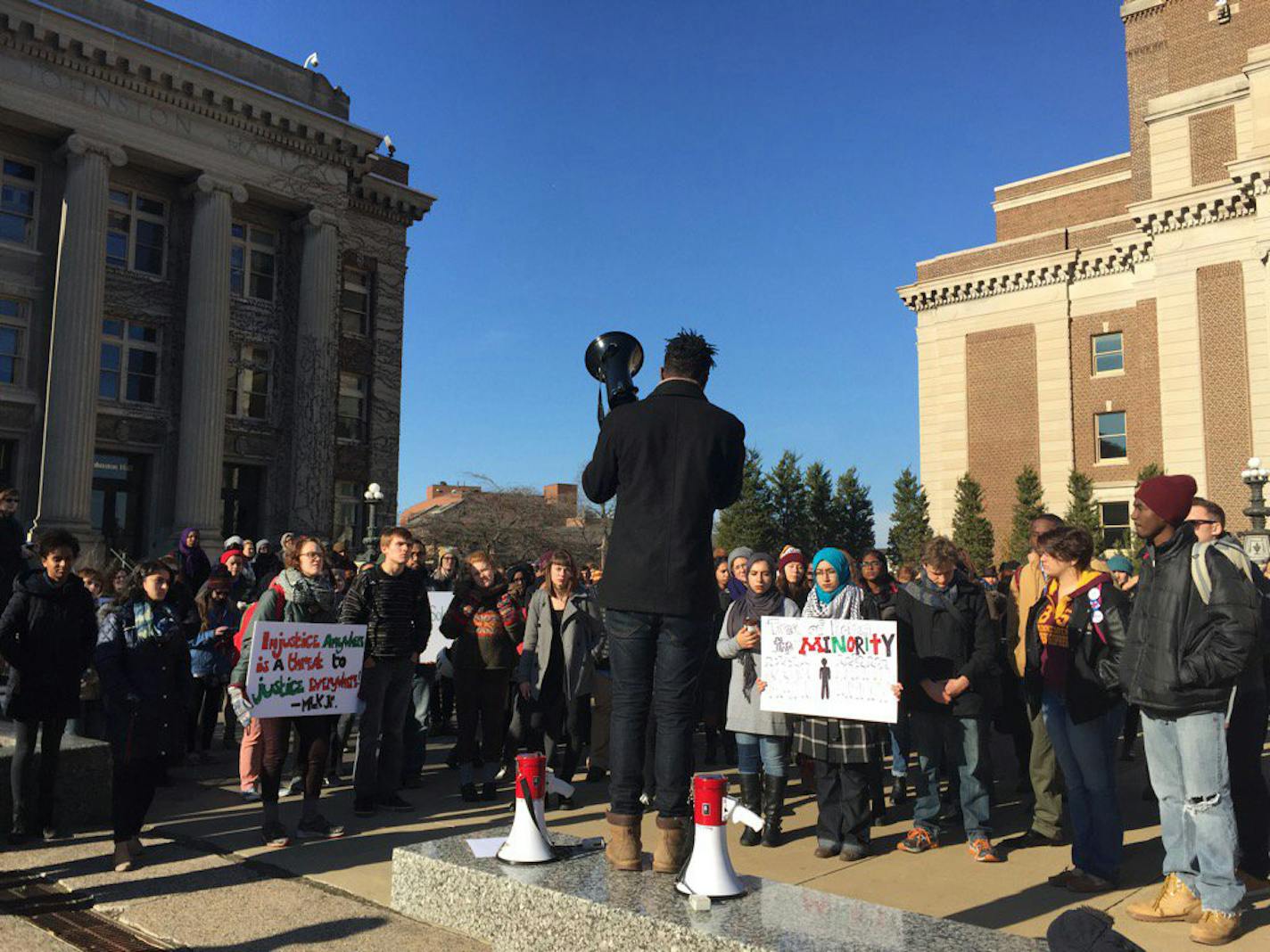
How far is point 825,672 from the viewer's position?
6664mm

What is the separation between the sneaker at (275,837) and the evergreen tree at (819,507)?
53061 mm

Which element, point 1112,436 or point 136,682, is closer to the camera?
point 136,682

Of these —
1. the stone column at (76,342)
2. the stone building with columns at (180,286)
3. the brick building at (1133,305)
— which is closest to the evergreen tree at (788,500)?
the brick building at (1133,305)

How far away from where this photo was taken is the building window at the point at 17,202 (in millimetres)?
26828

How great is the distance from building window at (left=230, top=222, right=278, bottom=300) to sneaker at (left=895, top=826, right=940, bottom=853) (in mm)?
30327

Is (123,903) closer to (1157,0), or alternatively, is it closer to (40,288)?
(40,288)

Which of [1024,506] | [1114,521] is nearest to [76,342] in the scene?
[1024,506]

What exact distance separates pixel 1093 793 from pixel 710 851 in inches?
120

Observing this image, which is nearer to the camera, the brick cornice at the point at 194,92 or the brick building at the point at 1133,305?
the brick cornice at the point at 194,92

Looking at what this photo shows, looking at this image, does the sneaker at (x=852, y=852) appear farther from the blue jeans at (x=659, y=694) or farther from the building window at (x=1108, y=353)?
the building window at (x=1108, y=353)

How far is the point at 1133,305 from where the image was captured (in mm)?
42969

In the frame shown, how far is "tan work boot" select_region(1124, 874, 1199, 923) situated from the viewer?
502 centimetres

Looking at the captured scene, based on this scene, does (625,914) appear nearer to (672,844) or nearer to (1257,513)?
(672,844)

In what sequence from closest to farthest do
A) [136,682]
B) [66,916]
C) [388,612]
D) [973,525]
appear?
[66,916] < [136,682] < [388,612] < [973,525]
